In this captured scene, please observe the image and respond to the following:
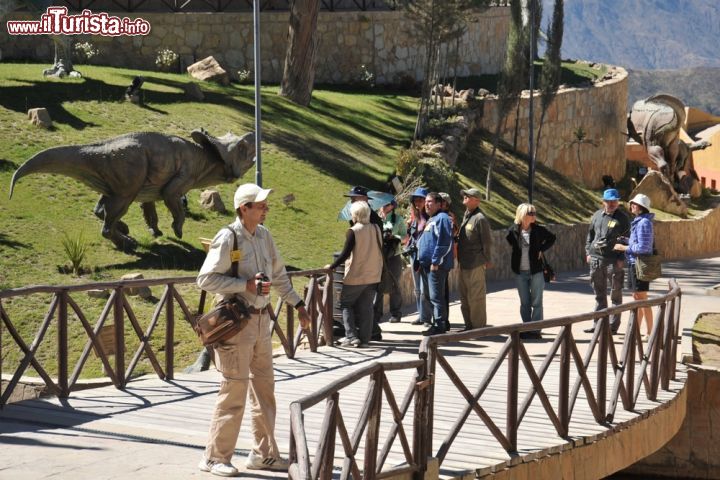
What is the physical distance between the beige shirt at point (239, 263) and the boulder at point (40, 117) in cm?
1625

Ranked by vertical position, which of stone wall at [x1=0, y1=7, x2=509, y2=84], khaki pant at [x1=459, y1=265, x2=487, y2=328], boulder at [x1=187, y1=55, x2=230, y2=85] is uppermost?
stone wall at [x1=0, y1=7, x2=509, y2=84]

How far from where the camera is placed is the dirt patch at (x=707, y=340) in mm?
14695

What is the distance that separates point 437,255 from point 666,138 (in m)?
28.3

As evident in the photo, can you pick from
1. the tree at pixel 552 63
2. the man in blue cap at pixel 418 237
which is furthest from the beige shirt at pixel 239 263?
the tree at pixel 552 63

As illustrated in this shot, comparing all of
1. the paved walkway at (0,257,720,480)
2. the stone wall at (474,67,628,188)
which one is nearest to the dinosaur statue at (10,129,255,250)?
the paved walkway at (0,257,720,480)

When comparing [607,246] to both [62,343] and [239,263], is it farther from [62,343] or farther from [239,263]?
[239,263]

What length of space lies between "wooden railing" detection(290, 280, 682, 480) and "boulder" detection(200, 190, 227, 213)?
1065 cm

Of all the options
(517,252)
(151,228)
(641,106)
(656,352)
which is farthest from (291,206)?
(641,106)

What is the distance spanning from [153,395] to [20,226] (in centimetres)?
993

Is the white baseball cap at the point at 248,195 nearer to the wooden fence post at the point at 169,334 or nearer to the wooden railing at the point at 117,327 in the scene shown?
the wooden railing at the point at 117,327

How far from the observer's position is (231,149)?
20.9 metres

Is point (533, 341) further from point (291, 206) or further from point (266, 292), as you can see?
point (291, 206)

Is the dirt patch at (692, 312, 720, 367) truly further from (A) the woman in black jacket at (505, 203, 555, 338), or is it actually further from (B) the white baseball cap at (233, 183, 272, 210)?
(B) the white baseball cap at (233, 183, 272, 210)

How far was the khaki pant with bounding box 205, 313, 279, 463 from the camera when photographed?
25.6ft
